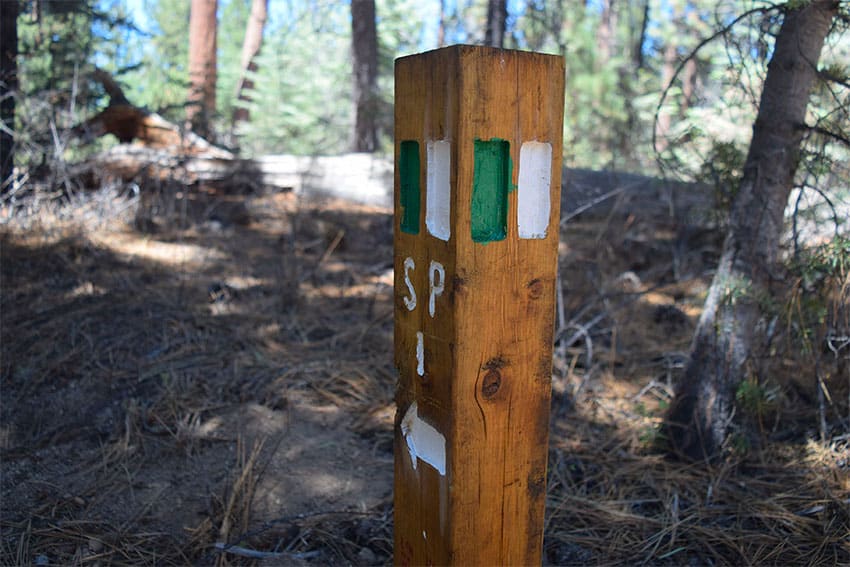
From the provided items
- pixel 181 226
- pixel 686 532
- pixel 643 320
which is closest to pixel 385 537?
pixel 686 532

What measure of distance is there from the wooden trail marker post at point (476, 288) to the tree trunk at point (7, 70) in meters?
5.70

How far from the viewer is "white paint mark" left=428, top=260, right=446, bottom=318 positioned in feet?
4.91

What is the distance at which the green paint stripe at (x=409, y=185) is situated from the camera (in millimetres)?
1608

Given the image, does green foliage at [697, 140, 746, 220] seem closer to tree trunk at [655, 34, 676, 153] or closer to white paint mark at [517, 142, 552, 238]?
tree trunk at [655, 34, 676, 153]

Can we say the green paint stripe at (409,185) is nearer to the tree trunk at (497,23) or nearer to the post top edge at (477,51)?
the post top edge at (477,51)

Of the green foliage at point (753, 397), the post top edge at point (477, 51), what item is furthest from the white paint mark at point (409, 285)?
the green foliage at point (753, 397)

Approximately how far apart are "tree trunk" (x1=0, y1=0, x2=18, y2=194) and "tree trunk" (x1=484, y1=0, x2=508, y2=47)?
168 inches

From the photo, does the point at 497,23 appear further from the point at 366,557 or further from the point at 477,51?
the point at 477,51

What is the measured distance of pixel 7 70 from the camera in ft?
20.1

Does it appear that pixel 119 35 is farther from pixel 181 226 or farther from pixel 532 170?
pixel 532 170

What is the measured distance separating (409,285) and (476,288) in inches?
8.5

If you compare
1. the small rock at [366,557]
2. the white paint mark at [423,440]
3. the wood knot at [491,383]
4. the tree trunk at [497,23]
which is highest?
the tree trunk at [497,23]

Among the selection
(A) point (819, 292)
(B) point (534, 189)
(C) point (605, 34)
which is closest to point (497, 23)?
(A) point (819, 292)

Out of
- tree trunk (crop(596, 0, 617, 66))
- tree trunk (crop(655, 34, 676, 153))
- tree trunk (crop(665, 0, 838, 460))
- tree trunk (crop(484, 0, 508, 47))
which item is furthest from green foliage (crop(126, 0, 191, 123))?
tree trunk (crop(596, 0, 617, 66))
